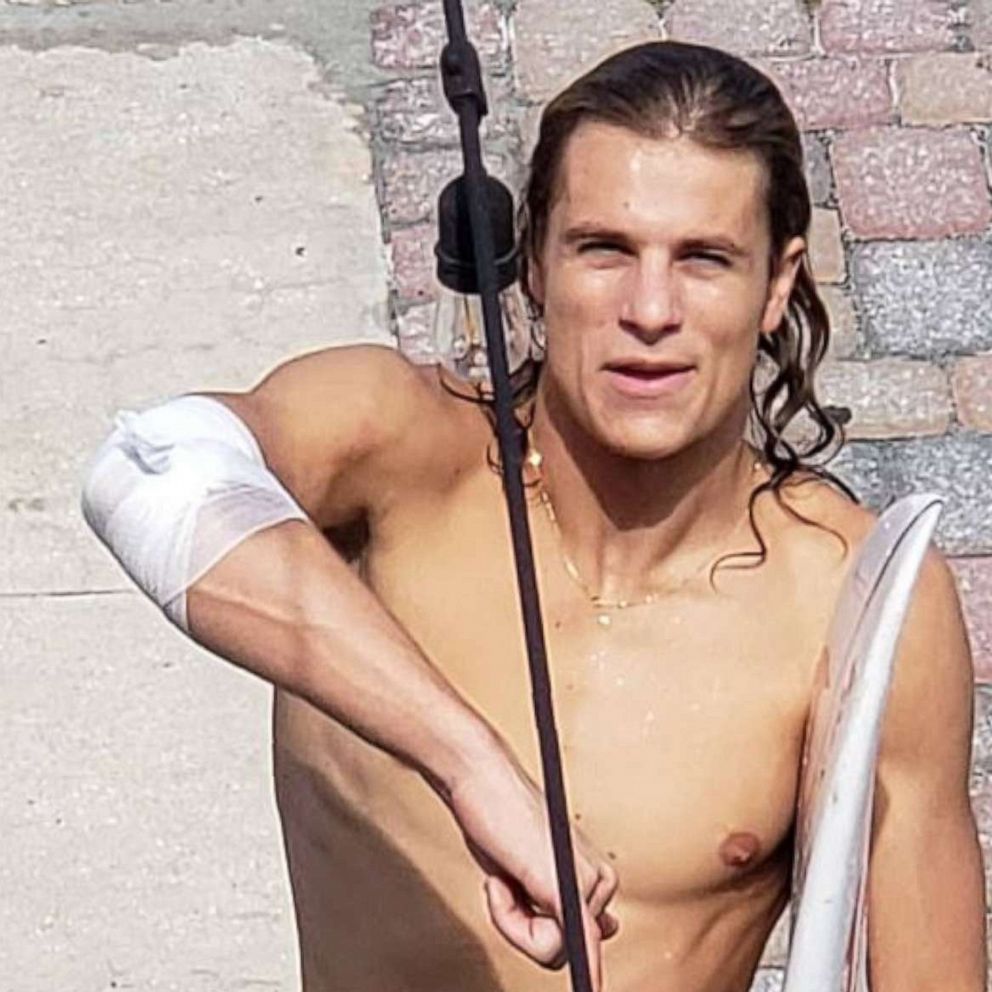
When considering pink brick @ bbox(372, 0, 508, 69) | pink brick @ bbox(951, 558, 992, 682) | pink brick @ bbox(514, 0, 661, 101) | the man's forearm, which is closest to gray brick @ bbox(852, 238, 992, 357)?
pink brick @ bbox(951, 558, 992, 682)

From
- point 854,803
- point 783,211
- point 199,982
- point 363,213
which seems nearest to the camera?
point 854,803

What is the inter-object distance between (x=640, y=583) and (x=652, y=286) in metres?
0.30

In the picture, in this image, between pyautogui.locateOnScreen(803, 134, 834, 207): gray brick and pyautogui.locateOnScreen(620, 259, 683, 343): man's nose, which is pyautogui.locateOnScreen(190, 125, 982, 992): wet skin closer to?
pyautogui.locateOnScreen(620, 259, 683, 343): man's nose

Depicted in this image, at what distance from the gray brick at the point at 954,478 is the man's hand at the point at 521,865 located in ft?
6.87

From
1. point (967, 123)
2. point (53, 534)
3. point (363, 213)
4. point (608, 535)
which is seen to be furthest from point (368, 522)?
point (967, 123)

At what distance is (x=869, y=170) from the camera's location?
4328 millimetres

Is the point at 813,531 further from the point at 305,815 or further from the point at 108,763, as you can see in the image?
the point at 108,763

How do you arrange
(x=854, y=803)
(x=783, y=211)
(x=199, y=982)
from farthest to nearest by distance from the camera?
(x=199, y=982) → (x=783, y=211) → (x=854, y=803)

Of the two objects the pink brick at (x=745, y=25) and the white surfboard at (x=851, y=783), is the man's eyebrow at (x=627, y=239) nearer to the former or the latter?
the white surfboard at (x=851, y=783)

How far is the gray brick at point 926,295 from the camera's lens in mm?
4129

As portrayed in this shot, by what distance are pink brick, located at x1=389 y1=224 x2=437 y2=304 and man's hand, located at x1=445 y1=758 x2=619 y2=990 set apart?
227cm

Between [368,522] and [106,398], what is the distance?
1799mm

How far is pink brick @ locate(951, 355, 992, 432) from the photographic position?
4.05 m

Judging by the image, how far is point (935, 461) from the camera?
13.1 feet
